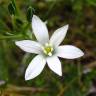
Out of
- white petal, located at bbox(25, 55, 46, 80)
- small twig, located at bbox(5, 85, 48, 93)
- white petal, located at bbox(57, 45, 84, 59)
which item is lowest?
small twig, located at bbox(5, 85, 48, 93)

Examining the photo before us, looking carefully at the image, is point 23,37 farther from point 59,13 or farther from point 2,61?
point 59,13

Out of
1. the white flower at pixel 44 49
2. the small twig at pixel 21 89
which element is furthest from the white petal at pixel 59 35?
the small twig at pixel 21 89

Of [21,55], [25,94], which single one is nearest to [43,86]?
[25,94]

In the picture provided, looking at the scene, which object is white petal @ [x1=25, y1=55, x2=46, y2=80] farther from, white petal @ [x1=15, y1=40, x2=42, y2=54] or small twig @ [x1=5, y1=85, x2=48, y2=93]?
small twig @ [x1=5, y1=85, x2=48, y2=93]

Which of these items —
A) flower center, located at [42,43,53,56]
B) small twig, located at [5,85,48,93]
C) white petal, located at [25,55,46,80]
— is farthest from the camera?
small twig, located at [5,85,48,93]

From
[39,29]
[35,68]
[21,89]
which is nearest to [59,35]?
[39,29]

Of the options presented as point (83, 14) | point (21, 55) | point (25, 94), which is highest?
point (83, 14)

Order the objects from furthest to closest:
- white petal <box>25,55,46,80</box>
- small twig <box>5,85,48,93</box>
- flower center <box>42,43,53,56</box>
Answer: small twig <box>5,85,48,93</box> < flower center <box>42,43,53,56</box> < white petal <box>25,55,46,80</box>

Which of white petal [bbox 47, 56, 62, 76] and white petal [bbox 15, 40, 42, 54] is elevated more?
white petal [bbox 15, 40, 42, 54]

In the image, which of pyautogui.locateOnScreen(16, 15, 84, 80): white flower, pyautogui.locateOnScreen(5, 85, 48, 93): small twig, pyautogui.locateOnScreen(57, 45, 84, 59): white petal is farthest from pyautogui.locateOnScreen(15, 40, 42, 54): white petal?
pyautogui.locateOnScreen(5, 85, 48, 93): small twig
